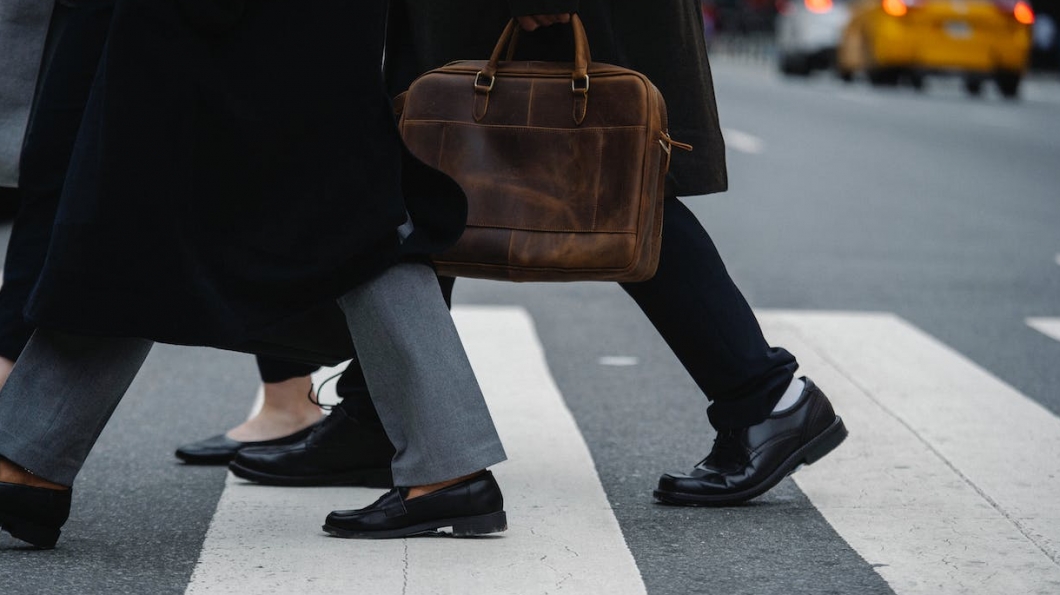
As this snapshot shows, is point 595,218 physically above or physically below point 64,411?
above

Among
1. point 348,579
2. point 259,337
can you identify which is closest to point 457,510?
point 348,579

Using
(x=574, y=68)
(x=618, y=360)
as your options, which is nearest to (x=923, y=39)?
(x=618, y=360)

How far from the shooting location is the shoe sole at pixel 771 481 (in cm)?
341

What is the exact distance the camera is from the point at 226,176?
2863mm

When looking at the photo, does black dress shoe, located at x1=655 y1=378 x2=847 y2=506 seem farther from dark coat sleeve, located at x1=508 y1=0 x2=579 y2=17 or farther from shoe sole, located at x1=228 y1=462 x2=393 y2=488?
dark coat sleeve, located at x1=508 y1=0 x2=579 y2=17

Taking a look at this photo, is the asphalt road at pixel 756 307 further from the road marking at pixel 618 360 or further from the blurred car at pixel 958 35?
the blurred car at pixel 958 35

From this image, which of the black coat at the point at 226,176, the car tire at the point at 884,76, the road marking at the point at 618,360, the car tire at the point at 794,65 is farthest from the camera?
the car tire at the point at 794,65

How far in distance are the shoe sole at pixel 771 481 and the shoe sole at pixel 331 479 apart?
57 centimetres

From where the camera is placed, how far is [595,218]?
3119mm

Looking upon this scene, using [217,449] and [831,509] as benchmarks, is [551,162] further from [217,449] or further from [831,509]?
[217,449]

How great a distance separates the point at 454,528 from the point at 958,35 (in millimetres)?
18974

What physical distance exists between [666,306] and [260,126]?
36.0 inches

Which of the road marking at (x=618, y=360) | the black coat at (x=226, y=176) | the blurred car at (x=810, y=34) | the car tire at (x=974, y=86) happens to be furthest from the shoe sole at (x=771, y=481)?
the blurred car at (x=810, y=34)

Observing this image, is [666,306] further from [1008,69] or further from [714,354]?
[1008,69]
